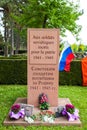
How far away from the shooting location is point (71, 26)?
2253cm

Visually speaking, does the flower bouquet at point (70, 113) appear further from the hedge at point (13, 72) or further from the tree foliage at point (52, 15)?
the tree foliage at point (52, 15)

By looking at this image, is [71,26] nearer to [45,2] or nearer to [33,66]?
[45,2]

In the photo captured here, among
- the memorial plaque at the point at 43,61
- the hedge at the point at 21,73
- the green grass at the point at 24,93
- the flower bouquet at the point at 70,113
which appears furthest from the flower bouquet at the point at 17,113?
the hedge at the point at 21,73

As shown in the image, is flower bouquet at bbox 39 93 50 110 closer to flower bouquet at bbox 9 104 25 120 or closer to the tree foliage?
flower bouquet at bbox 9 104 25 120

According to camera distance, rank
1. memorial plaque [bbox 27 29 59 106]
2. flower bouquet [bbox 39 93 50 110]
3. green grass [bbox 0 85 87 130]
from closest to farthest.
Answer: green grass [bbox 0 85 87 130], flower bouquet [bbox 39 93 50 110], memorial plaque [bbox 27 29 59 106]

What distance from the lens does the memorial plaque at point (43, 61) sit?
7938 mm

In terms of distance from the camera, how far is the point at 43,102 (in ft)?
25.8

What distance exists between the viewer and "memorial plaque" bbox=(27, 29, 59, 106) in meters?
7.94

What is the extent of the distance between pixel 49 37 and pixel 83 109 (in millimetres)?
2021

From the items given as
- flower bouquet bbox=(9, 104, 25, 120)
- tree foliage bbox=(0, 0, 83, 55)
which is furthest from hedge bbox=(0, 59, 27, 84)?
tree foliage bbox=(0, 0, 83, 55)

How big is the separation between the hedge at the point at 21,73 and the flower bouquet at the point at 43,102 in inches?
226

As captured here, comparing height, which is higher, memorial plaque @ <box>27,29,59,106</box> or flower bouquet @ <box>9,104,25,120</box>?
memorial plaque @ <box>27,29,59,106</box>

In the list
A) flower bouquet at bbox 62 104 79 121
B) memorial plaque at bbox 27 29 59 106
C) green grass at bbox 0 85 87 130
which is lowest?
green grass at bbox 0 85 87 130

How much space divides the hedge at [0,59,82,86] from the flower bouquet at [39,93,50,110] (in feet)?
18.9
